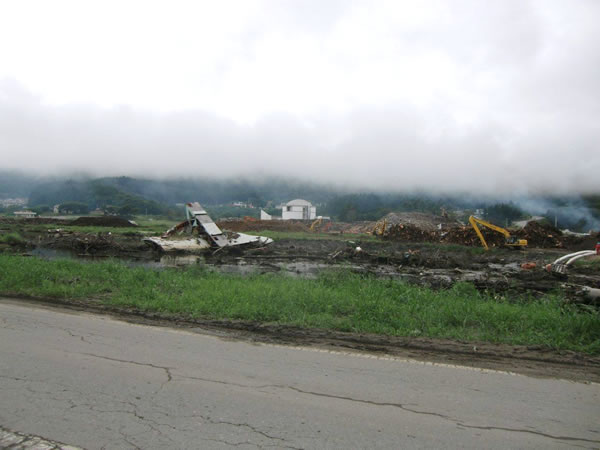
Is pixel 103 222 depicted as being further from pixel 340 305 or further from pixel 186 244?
pixel 340 305

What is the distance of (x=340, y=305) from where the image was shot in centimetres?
879

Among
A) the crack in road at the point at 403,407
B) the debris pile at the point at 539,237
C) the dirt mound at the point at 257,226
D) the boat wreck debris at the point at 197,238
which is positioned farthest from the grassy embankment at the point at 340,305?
the dirt mound at the point at 257,226

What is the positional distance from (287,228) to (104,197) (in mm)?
73623

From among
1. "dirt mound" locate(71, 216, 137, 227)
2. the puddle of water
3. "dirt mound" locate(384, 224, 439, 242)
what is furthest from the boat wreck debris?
"dirt mound" locate(71, 216, 137, 227)

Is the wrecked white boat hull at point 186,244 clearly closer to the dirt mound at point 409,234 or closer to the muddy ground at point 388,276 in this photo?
the muddy ground at point 388,276

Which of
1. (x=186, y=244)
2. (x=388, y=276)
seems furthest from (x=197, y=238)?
(x=388, y=276)

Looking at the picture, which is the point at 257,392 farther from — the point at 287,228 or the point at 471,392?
the point at 287,228

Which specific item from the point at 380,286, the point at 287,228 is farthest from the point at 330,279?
the point at 287,228

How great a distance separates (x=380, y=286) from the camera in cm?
1098

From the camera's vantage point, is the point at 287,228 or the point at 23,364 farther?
the point at 287,228

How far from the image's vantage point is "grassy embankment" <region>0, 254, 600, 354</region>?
23.3 ft

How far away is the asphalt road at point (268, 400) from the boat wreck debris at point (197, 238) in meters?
20.0

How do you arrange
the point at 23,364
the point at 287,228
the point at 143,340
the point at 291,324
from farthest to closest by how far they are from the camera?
the point at 287,228
the point at 291,324
the point at 143,340
the point at 23,364

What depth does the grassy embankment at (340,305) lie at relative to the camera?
280 inches
